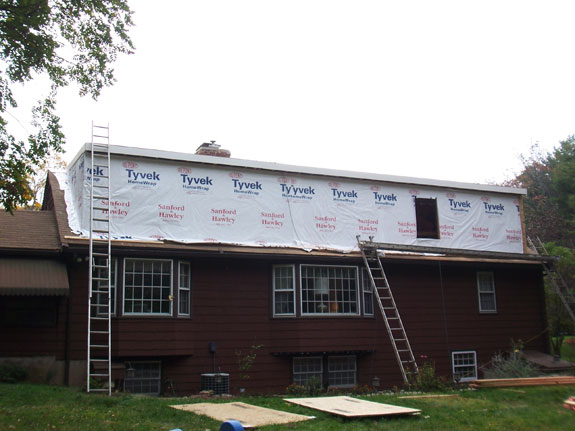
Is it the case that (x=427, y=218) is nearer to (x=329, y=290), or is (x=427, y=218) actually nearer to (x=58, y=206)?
(x=329, y=290)

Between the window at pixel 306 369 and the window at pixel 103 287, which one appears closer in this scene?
the window at pixel 103 287

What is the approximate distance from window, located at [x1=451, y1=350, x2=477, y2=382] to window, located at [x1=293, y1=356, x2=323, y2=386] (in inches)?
187

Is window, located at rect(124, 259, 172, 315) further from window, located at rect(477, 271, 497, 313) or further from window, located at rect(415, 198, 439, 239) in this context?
window, located at rect(477, 271, 497, 313)

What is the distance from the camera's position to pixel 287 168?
18.5m

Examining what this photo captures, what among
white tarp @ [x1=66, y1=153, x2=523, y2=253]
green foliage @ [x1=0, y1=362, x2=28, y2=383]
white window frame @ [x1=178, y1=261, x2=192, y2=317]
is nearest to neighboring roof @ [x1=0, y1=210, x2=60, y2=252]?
white tarp @ [x1=66, y1=153, x2=523, y2=253]

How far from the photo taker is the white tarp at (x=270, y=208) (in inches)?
642

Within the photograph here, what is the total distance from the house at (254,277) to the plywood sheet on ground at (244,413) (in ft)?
15.1

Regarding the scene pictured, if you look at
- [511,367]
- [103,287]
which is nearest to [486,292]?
[511,367]

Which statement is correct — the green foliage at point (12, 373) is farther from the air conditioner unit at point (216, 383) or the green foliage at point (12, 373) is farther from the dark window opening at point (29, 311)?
the air conditioner unit at point (216, 383)

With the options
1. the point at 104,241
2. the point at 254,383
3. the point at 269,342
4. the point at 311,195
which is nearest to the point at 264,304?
the point at 269,342

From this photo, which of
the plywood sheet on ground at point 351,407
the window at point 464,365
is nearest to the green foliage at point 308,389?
the plywood sheet on ground at point 351,407

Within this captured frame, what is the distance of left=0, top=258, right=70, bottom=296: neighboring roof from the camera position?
1388cm

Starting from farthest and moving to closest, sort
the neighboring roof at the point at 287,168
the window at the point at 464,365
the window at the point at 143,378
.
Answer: the window at the point at 464,365 < the neighboring roof at the point at 287,168 < the window at the point at 143,378

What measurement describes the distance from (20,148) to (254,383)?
348 inches
